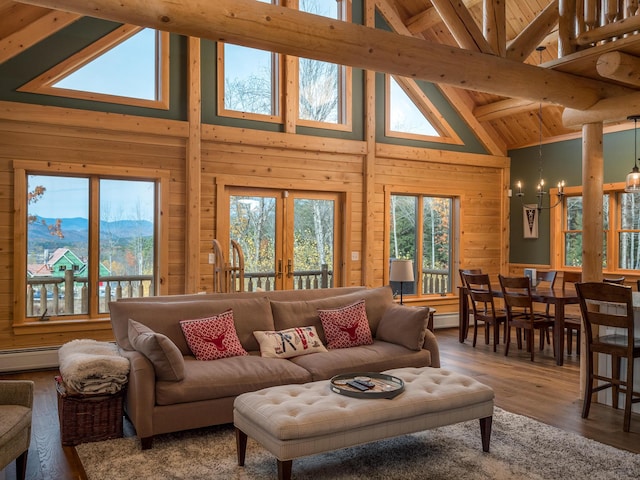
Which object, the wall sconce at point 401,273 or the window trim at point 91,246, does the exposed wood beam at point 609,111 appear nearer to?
the wall sconce at point 401,273

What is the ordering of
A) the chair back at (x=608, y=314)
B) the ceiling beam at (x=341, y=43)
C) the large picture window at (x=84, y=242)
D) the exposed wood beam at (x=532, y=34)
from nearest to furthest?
1. the ceiling beam at (x=341, y=43)
2. the chair back at (x=608, y=314)
3. the exposed wood beam at (x=532, y=34)
4. the large picture window at (x=84, y=242)

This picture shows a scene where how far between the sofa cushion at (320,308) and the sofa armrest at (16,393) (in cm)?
202

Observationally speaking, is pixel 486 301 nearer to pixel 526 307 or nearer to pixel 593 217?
pixel 526 307

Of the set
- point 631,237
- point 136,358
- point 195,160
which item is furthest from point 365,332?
point 631,237

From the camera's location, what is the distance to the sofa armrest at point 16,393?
9.71ft

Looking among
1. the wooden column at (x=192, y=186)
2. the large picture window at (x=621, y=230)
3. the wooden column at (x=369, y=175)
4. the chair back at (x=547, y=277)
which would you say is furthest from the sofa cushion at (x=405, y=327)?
the large picture window at (x=621, y=230)

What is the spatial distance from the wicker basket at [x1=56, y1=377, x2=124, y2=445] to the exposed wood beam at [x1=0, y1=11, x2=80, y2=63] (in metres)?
3.71

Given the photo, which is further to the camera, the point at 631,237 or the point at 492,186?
the point at 492,186

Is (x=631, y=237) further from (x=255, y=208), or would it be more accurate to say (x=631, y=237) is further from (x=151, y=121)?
(x=151, y=121)

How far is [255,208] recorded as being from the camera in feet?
23.1

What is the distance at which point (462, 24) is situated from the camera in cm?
462

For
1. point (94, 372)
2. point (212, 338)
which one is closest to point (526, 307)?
point (212, 338)

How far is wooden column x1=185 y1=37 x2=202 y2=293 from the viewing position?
21.1ft

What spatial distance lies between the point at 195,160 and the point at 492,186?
520 centimetres
